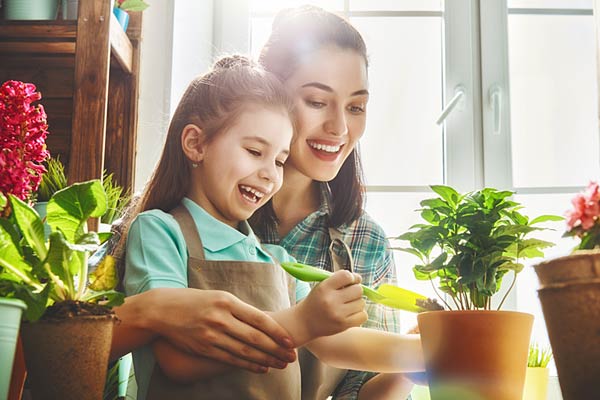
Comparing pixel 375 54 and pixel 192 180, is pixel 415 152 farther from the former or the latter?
pixel 192 180

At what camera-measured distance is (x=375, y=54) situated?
2.23m

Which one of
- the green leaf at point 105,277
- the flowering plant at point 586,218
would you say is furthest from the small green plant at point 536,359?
the green leaf at point 105,277

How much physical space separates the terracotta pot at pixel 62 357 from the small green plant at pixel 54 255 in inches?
1.0

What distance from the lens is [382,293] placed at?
987mm

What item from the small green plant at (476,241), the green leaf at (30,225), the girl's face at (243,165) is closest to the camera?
the green leaf at (30,225)

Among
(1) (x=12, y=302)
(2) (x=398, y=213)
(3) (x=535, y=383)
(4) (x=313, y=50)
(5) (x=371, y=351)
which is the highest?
(4) (x=313, y=50)

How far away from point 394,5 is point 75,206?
1605 millimetres

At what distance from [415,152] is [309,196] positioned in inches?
29.2

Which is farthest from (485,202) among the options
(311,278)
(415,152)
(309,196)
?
(415,152)

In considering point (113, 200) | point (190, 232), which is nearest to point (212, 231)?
point (190, 232)

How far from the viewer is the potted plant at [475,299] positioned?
0.86 metres

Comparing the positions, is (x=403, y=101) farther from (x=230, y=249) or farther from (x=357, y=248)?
(x=230, y=249)

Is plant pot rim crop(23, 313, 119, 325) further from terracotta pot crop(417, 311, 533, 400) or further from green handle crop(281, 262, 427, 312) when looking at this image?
terracotta pot crop(417, 311, 533, 400)

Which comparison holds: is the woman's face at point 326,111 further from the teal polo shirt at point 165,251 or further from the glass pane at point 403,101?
the glass pane at point 403,101
